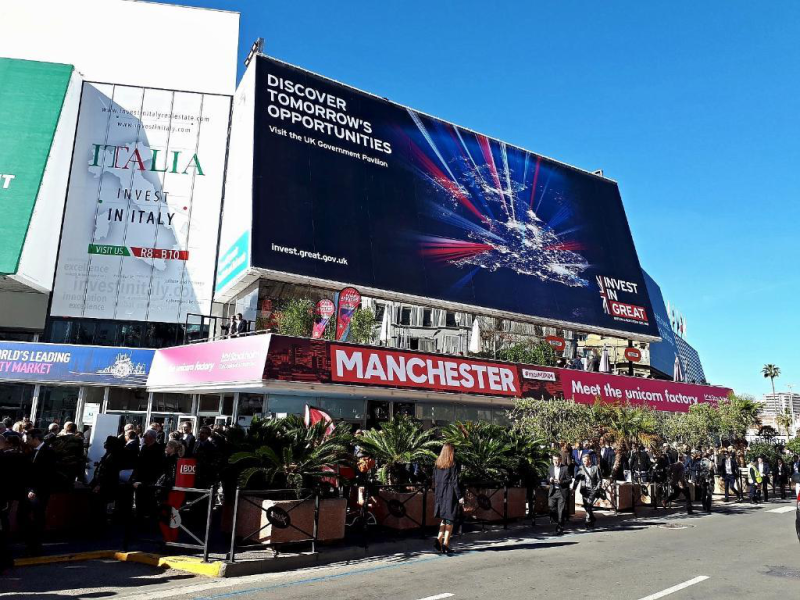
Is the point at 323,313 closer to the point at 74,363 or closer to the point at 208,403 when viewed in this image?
the point at 208,403

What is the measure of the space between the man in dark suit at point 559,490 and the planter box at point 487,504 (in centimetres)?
118

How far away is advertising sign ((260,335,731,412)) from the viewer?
18938 millimetres

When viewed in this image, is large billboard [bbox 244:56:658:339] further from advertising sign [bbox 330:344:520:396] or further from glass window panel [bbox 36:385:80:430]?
glass window panel [bbox 36:385:80:430]

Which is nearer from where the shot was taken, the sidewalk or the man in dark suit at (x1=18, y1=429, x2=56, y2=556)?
the sidewalk

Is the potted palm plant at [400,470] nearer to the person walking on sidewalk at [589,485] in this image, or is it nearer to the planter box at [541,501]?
the planter box at [541,501]

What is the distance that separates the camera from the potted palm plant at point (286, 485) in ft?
33.9

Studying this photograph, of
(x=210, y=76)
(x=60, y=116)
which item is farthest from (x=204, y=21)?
(x=60, y=116)

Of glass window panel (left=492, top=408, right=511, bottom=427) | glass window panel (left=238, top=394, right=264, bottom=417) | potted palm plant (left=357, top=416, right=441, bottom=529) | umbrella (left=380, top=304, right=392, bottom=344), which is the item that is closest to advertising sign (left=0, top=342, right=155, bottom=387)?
glass window panel (left=238, top=394, right=264, bottom=417)

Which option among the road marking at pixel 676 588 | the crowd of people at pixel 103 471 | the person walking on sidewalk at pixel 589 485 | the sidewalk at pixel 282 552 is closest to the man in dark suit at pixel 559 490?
the sidewalk at pixel 282 552

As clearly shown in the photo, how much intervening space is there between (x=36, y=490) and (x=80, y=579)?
2.12m

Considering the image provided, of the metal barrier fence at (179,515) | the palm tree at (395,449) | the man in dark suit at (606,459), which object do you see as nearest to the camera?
the metal barrier fence at (179,515)

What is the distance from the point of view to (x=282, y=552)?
33.9ft

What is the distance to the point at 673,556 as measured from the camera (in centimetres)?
1100

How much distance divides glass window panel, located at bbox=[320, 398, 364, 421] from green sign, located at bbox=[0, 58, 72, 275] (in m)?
15.4
